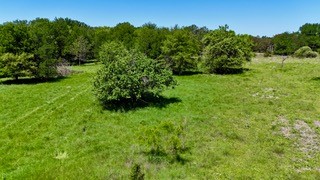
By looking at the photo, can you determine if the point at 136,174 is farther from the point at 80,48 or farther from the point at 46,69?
the point at 80,48

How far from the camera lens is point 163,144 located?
2336cm

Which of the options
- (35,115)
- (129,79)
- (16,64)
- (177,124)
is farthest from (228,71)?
(35,115)

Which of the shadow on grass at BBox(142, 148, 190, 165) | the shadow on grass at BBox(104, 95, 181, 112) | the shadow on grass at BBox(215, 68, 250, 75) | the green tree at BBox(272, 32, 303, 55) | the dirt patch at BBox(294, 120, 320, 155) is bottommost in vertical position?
the shadow on grass at BBox(142, 148, 190, 165)

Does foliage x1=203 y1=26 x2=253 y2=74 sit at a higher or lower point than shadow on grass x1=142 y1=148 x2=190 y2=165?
higher

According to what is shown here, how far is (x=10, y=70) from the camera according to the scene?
1921 inches

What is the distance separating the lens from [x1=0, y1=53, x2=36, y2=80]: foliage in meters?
48.1

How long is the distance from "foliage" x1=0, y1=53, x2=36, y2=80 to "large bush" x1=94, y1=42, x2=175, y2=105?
19835 millimetres

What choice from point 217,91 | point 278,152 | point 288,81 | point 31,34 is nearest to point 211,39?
point 288,81

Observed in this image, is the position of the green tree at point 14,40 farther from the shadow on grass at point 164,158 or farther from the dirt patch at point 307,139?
the dirt patch at point 307,139

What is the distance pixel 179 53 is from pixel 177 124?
98.4ft

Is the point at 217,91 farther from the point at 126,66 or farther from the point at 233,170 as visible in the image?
the point at 233,170

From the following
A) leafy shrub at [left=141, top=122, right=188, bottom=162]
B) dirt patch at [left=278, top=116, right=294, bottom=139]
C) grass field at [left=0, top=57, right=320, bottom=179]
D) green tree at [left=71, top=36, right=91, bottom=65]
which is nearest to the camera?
grass field at [left=0, top=57, right=320, bottom=179]

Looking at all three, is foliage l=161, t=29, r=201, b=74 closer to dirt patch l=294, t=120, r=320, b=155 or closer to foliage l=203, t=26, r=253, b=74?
foliage l=203, t=26, r=253, b=74

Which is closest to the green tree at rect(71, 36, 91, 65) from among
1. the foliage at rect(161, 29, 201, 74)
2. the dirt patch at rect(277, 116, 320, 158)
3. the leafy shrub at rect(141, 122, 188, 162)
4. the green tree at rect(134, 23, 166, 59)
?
the green tree at rect(134, 23, 166, 59)
